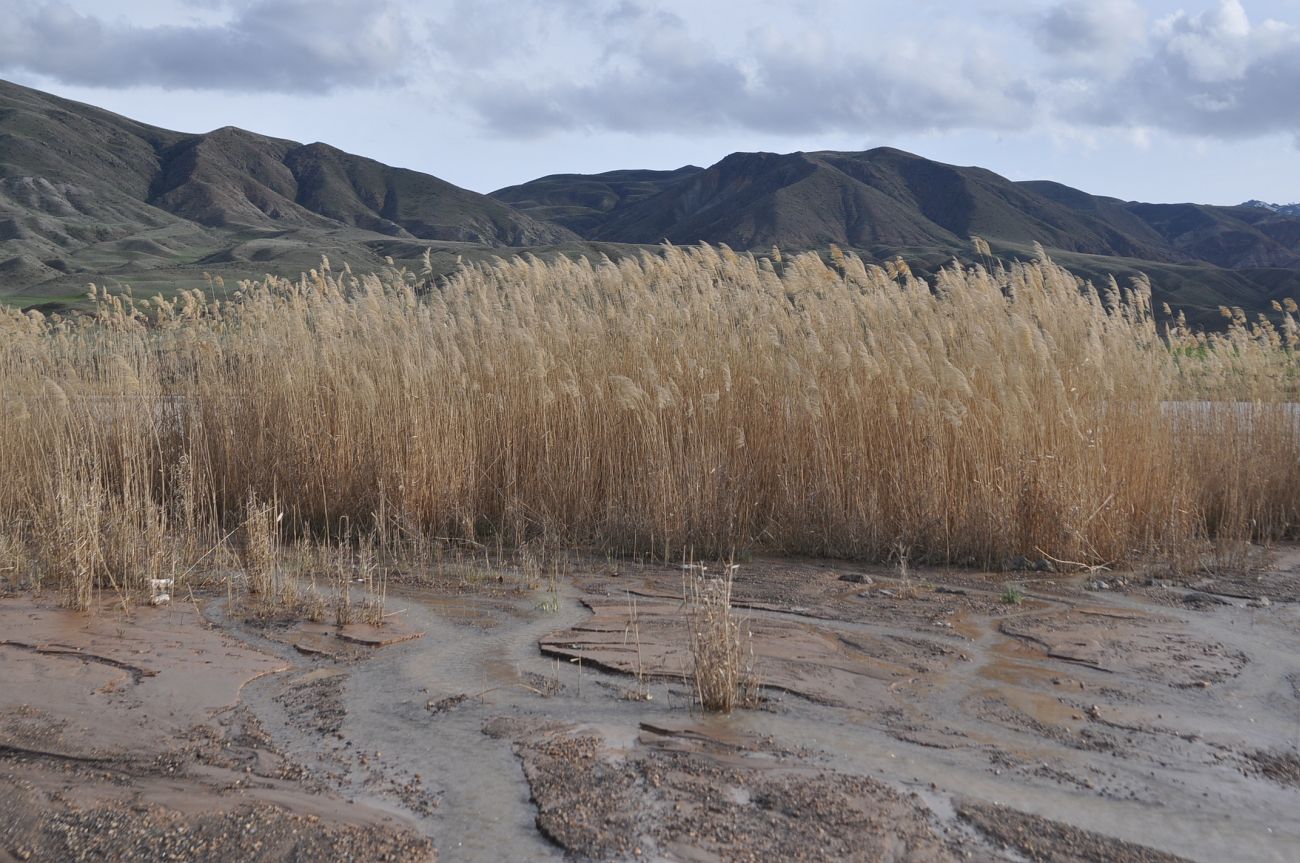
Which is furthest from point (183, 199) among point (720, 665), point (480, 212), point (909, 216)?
point (720, 665)

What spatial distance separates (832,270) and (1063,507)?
2516 mm

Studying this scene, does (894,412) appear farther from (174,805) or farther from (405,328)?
(174,805)

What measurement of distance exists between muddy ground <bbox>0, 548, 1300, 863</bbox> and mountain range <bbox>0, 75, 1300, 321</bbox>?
203 ft

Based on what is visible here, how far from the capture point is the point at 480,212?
14475 centimetres

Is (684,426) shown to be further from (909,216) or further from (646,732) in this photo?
(909,216)

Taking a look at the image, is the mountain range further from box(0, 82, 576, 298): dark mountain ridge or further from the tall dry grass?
the tall dry grass

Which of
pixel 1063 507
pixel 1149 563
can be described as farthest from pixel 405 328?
pixel 1149 563

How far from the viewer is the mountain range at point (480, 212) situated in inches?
3120

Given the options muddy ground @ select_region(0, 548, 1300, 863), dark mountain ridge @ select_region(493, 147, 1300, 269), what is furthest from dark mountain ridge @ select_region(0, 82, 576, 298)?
muddy ground @ select_region(0, 548, 1300, 863)

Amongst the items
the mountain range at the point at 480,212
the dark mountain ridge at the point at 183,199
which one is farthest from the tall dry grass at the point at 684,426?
the mountain range at the point at 480,212

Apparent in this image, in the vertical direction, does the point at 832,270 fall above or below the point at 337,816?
above

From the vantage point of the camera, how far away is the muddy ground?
10.5ft

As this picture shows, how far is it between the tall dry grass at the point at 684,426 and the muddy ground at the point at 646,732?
971 mm

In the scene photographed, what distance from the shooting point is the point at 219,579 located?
20.6 feet
